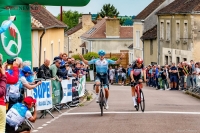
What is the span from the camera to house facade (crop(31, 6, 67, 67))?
45731mm

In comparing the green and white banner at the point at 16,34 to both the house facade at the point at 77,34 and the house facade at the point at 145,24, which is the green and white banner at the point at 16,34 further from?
the house facade at the point at 77,34

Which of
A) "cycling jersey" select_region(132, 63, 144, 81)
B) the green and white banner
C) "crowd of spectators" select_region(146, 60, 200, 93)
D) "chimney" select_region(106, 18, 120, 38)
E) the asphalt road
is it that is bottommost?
the asphalt road

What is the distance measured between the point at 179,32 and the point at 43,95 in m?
43.1

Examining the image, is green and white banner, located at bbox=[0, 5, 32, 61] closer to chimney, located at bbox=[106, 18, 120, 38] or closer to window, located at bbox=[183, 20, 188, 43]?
window, located at bbox=[183, 20, 188, 43]

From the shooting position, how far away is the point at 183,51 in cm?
6312

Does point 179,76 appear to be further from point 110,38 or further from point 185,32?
point 110,38

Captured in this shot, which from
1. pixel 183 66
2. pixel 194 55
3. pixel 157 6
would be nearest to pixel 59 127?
pixel 183 66

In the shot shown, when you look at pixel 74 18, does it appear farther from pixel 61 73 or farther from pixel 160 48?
pixel 61 73

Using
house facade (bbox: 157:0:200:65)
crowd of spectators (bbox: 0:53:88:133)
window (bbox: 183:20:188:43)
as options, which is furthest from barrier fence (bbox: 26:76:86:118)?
window (bbox: 183:20:188:43)

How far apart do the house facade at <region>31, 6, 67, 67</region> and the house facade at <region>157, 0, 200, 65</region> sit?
423 inches

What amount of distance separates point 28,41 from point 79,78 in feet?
23.9

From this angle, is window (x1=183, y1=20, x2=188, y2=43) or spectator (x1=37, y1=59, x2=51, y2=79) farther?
window (x1=183, y1=20, x2=188, y2=43)

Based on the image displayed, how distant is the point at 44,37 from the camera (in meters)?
→ 49.2

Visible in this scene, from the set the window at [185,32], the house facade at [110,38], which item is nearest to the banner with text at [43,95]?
the window at [185,32]
